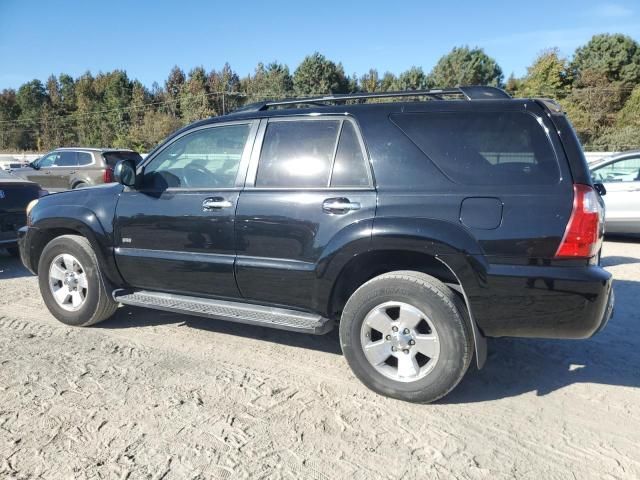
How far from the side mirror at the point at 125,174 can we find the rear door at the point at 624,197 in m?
7.48

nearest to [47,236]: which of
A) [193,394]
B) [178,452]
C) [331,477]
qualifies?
[193,394]

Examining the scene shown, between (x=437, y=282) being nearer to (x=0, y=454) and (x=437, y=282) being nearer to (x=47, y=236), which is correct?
(x=0, y=454)

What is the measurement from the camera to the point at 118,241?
13.9 feet

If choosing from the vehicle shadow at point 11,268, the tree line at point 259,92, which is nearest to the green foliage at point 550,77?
the tree line at point 259,92

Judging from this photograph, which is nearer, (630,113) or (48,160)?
(48,160)

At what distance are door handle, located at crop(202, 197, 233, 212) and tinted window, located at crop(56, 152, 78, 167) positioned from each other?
10997 millimetres

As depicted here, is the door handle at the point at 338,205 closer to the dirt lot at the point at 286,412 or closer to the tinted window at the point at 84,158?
the dirt lot at the point at 286,412

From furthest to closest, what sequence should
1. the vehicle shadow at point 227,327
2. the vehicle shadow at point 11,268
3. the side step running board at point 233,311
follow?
the vehicle shadow at point 11,268, the vehicle shadow at point 227,327, the side step running board at point 233,311

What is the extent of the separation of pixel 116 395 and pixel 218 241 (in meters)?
1.27

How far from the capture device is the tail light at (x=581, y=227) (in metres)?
2.77

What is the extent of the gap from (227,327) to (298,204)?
1716 millimetres

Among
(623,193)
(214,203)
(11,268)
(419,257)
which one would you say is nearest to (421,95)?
(419,257)

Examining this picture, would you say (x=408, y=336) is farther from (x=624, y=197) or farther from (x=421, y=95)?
(x=624, y=197)

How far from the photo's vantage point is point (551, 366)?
12.2ft
